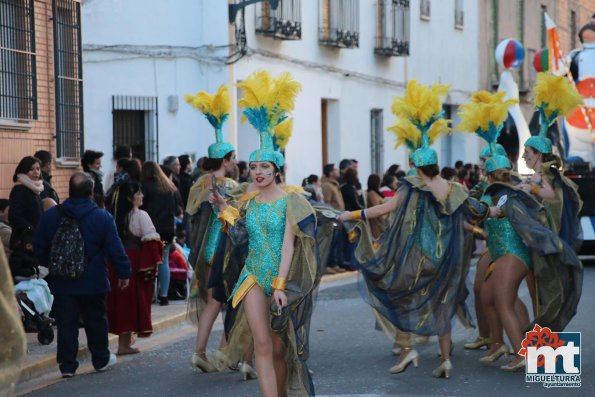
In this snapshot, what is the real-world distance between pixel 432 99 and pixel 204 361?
280 cm

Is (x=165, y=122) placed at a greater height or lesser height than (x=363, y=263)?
greater

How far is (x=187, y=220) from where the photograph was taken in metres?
10.7

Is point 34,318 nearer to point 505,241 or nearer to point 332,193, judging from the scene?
point 505,241

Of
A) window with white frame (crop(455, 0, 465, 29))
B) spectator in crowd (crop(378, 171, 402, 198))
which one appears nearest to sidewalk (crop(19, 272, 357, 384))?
spectator in crowd (crop(378, 171, 402, 198))

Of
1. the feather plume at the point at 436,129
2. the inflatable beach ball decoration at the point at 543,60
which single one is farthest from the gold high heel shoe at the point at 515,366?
the inflatable beach ball decoration at the point at 543,60

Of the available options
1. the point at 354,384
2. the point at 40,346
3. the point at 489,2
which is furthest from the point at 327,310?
the point at 489,2

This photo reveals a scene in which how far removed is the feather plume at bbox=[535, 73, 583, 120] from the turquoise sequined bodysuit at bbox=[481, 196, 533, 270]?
1644 millimetres

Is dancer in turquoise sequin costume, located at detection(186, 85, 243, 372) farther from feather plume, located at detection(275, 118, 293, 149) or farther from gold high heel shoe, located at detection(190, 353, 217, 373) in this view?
feather plume, located at detection(275, 118, 293, 149)

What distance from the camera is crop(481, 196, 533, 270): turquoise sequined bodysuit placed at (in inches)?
399

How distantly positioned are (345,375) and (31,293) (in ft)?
9.97

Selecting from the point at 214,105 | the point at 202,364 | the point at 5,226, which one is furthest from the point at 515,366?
the point at 5,226

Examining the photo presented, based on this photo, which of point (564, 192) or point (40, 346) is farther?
point (40, 346)

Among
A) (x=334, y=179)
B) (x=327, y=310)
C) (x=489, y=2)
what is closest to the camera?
(x=327, y=310)

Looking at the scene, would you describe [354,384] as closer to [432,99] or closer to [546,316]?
[546,316]
